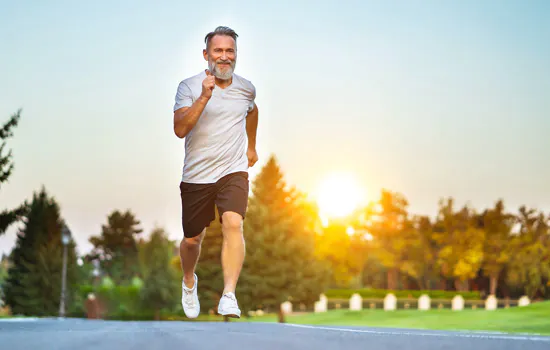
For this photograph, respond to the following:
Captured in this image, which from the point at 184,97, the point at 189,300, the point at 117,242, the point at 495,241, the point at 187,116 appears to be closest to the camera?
the point at 187,116

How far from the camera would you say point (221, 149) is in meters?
6.98

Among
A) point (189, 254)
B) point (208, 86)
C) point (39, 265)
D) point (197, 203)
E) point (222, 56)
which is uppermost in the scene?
point (39, 265)

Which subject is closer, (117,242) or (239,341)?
(239,341)

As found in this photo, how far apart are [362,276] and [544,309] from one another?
54.4 meters

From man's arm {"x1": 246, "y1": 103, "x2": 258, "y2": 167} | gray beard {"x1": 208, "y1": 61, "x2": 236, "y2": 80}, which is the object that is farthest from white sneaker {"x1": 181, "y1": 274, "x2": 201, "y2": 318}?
gray beard {"x1": 208, "y1": 61, "x2": 236, "y2": 80}

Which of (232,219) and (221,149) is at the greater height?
(221,149)

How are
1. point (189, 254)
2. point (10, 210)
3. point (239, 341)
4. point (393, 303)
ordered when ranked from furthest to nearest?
point (393, 303) → point (10, 210) → point (189, 254) → point (239, 341)

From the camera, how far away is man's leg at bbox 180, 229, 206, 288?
765cm

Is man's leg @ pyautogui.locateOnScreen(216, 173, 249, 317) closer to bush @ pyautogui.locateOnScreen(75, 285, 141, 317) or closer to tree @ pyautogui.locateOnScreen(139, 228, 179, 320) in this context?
tree @ pyautogui.locateOnScreen(139, 228, 179, 320)

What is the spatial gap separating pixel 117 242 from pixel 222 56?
106 meters

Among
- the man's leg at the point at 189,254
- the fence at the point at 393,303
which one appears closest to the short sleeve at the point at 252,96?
the man's leg at the point at 189,254

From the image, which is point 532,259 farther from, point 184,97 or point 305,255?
point 184,97

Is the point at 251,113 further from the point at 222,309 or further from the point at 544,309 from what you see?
the point at 544,309

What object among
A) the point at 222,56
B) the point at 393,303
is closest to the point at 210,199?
the point at 222,56
